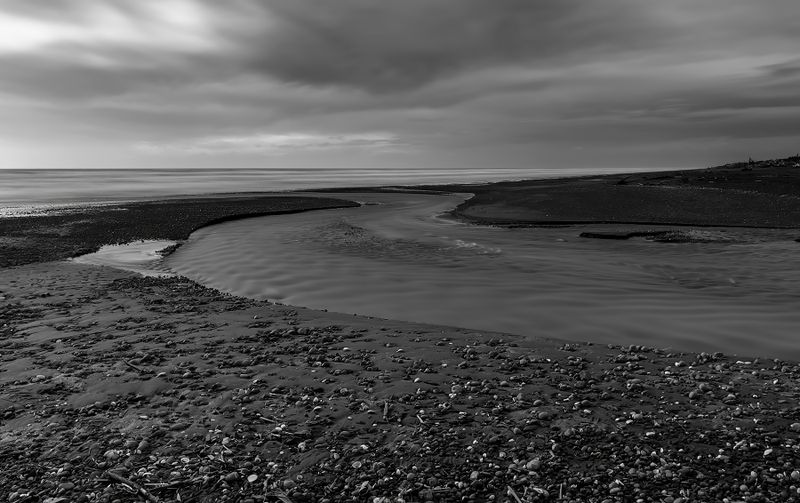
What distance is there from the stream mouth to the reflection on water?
46 millimetres

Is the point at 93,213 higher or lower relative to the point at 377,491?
higher

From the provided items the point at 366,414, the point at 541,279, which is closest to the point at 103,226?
the point at 541,279

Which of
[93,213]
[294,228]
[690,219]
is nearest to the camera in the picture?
[690,219]

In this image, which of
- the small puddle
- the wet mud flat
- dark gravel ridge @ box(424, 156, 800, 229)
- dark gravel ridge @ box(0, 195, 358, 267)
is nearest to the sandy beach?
the wet mud flat

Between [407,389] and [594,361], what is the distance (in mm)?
3399

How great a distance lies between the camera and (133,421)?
7176mm

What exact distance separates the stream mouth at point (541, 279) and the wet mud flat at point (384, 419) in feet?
7.11

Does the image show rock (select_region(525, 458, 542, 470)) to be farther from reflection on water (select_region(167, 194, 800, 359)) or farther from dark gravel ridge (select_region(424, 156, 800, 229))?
dark gravel ridge (select_region(424, 156, 800, 229))

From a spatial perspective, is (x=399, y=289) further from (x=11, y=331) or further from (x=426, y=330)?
(x=11, y=331)

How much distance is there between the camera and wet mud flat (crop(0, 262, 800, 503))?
5582 mm

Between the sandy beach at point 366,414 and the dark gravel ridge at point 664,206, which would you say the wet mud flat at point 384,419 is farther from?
the dark gravel ridge at point 664,206

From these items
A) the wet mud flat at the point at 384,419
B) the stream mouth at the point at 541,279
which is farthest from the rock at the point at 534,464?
the stream mouth at the point at 541,279

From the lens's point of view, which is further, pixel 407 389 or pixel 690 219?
pixel 690 219

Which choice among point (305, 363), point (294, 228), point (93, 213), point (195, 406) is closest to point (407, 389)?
point (305, 363)
